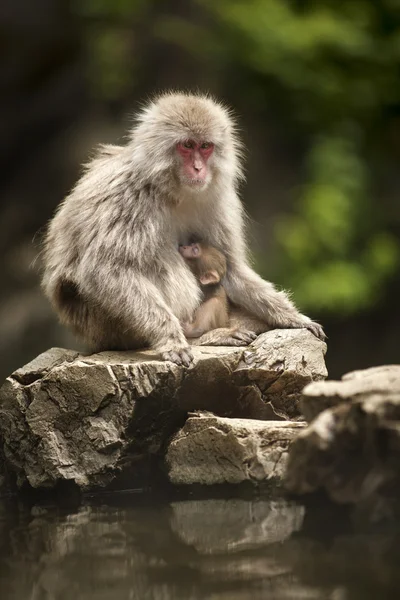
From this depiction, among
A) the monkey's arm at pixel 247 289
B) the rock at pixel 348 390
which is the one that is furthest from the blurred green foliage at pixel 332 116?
the rock at pixel 348 390

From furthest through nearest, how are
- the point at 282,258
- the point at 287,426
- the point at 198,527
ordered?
the point at 282,258 < the point at 287,426 < the point at 198,527

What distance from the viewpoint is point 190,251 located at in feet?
22.1

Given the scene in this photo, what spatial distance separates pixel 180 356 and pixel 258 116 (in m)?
8.08

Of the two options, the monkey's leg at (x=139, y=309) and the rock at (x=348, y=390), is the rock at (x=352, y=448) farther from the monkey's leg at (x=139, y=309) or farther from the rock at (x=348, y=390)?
the monkey's leg at (x=139, y=309)

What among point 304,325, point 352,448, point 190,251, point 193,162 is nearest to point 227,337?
point 304,325

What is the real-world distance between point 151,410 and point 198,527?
1153 mm

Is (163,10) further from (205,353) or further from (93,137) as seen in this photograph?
(205,353)

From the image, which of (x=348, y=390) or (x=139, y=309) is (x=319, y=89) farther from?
(x=348, y=390)

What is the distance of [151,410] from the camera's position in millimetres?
5789

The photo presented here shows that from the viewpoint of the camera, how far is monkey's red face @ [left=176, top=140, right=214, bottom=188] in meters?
6.32

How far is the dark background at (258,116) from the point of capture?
1238cm

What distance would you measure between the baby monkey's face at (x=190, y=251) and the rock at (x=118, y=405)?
879 millimetres

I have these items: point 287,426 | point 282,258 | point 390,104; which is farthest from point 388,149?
point 287,426

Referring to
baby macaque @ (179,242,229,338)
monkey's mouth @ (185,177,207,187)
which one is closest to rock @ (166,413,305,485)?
baby macaque @ (179,242,229,338)
